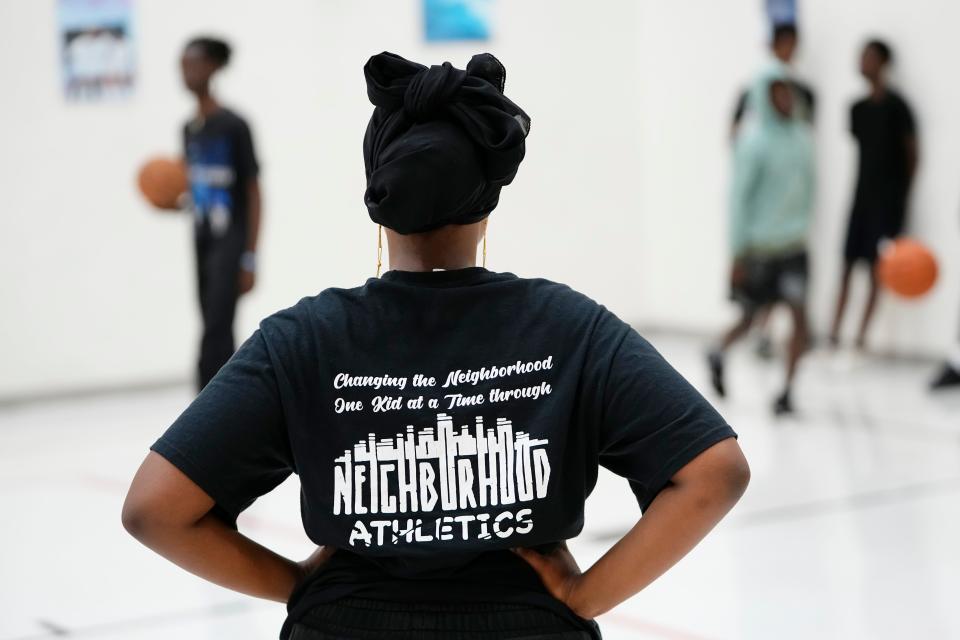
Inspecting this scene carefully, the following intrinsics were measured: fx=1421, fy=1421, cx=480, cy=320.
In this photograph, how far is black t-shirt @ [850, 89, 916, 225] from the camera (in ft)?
29.3

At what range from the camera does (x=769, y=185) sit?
7.75 metres

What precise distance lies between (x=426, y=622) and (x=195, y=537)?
0.32 meters

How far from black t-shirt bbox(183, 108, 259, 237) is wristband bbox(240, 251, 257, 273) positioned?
112mm

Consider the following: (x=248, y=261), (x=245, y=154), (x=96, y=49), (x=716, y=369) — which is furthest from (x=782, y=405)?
(x=96, y=49)

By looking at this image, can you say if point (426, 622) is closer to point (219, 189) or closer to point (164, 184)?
point (219, 189)

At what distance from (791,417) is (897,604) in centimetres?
321

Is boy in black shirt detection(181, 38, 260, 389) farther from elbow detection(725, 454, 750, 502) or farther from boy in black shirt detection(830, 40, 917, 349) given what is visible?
elbow detection(725, 454, 750, 502)

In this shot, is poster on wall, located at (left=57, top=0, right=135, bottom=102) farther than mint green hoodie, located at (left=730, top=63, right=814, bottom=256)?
Yes

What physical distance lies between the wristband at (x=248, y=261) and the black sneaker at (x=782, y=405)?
292 centimetres

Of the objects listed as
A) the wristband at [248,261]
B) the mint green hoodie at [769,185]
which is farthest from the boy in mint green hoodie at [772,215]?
the wristband at [248,261]

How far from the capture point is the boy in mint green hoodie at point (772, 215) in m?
7.58

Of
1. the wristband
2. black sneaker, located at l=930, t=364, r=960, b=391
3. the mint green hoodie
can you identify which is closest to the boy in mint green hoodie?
the mint green hoodie

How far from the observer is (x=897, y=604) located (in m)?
4.47

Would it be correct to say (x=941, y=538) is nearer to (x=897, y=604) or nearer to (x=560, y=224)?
→ (x=897, y=604)
